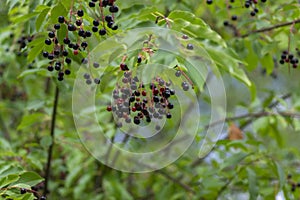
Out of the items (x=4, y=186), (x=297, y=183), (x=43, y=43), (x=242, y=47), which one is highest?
(x=242, y=47)

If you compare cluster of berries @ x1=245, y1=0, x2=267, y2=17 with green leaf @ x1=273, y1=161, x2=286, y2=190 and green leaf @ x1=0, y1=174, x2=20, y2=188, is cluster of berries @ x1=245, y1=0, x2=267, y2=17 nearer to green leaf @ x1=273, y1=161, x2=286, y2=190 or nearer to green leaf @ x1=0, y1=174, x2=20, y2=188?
green leaf @ x1=273, y1=161, x2=286, y2=190

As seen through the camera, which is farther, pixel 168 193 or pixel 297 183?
pixel 168 193

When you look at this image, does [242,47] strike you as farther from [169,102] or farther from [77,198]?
[77,198]

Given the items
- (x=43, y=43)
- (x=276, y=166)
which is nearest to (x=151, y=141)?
(x=276, y=166)

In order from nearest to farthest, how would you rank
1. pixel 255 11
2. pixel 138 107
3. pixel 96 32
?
pixel 138 107
pixel 96 32
pixel 255 11

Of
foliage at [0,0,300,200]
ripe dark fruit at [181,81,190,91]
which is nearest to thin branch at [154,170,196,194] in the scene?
foliage at [0,0,300,200]

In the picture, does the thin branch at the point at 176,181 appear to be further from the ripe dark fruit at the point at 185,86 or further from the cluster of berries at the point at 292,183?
the ripe dark fruit at the point at 185,86

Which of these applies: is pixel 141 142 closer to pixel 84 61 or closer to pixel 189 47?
pixel 84 61

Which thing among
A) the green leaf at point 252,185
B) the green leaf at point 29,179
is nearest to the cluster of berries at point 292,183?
the green leaf at point 252,185
